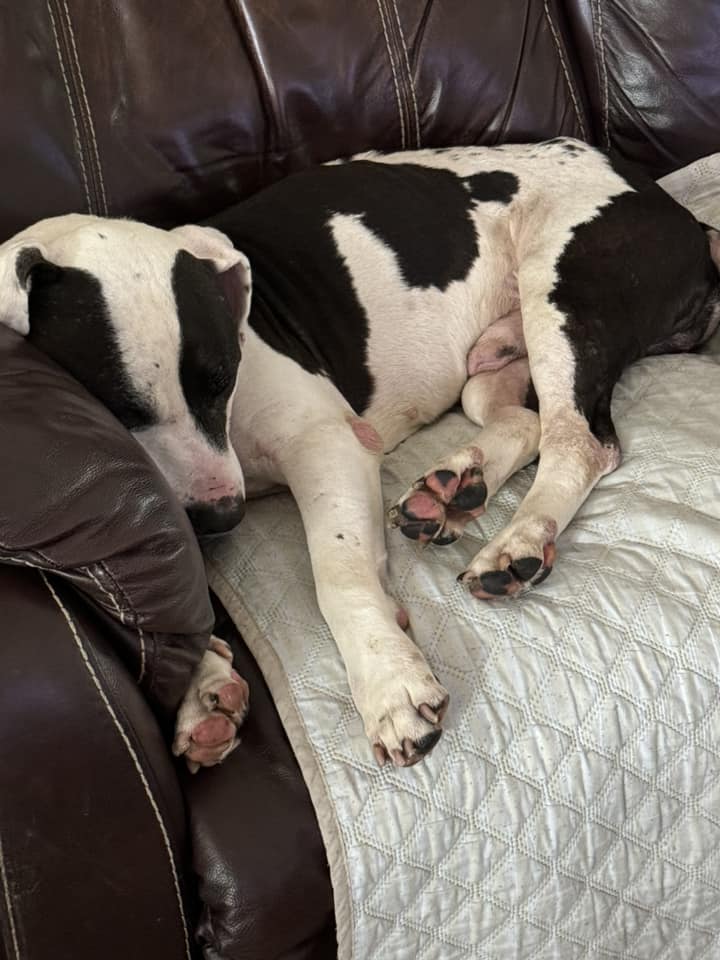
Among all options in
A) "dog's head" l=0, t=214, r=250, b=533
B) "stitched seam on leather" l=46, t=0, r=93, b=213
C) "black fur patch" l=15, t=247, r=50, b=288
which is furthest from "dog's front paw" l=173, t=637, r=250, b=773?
"stitched seam on leather" l=46, t=0, r=93, b=213

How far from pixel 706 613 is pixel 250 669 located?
680 millimetres

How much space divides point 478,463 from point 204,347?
0.51 meters

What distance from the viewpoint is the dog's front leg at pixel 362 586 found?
1289mm

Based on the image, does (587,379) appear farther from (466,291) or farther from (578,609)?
(578,609)

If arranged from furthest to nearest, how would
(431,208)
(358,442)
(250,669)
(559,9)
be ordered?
(559,9) → (431,208) → (358,442) → (250,669)

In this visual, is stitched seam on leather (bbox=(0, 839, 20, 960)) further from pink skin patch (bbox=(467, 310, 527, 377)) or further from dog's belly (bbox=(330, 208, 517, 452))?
pink skin patch (bbox=(467, 310, 527, 377))

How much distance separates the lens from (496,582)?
148 cm

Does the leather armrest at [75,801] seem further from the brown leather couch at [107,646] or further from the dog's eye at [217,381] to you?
the dog's eye at [217,381]

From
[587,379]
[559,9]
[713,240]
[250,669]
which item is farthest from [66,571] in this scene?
[559,9]

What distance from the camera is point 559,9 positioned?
2449 millimetres

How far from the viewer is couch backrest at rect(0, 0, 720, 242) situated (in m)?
1.97

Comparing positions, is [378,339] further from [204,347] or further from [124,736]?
[124,736]

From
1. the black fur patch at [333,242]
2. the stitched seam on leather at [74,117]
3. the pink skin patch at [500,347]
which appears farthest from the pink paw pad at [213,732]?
the stitched seam on leather at [74,117]

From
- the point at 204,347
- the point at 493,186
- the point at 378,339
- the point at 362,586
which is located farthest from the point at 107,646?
the point at 493,186
